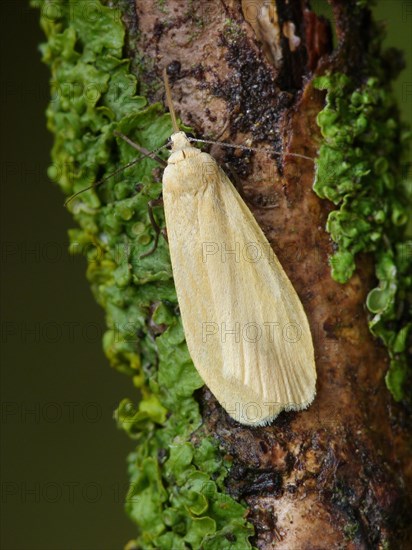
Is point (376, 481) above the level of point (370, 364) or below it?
below

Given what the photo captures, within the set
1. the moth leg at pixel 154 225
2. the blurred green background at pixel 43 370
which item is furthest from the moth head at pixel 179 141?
the blurred green background at pixel 43 370

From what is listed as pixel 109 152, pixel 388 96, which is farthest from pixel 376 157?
pixel 109 152

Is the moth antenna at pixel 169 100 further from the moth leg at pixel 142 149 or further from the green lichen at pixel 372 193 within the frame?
the green lichen at pixel 372 193

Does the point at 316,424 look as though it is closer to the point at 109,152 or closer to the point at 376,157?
the point at 376,157

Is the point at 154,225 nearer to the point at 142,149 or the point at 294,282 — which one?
the point at 142,149

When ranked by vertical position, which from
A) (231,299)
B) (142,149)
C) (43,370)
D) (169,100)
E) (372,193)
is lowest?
(43,370)

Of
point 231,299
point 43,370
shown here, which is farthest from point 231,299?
point 43,370

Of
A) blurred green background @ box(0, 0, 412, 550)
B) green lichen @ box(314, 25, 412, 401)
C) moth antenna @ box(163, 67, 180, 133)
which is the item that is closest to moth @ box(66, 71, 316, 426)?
moth antenna @ box(163, 67, 180, 133)
